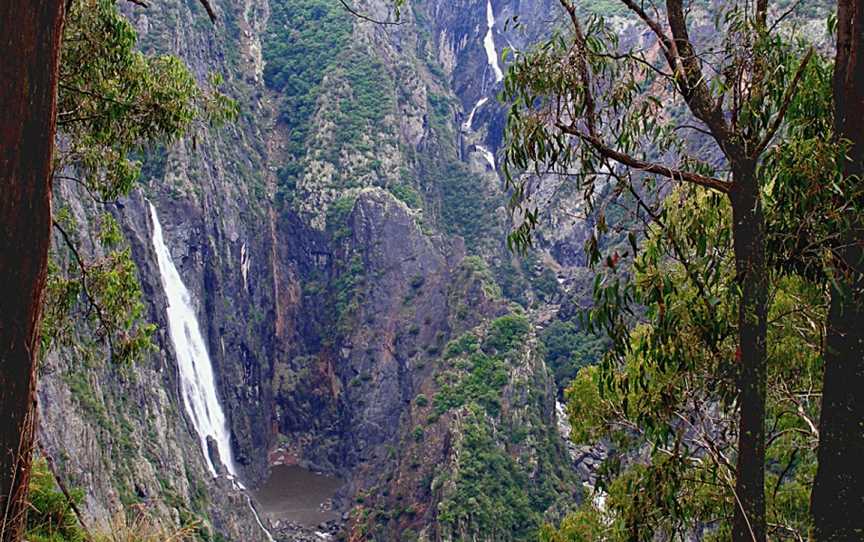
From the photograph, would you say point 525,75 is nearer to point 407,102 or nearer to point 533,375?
point 533,375

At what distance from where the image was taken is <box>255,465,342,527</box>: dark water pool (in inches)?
1411

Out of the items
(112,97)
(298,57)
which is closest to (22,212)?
(112,97)

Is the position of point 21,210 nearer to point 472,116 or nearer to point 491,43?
point 472,116

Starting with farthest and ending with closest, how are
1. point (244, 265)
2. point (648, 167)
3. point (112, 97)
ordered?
point (244, 265) → point (112, 97) → point (648, 167)

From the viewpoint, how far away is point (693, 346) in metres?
Answer: 5.89

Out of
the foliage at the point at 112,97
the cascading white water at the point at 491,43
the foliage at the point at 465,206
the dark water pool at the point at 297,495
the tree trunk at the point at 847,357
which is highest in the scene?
the cascading white water at the point at 491,43

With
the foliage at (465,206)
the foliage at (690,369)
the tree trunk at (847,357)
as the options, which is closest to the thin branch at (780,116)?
the tree trunk at (847,357)

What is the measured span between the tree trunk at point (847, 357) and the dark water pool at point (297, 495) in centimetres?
3244

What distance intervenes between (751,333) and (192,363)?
32027 mm

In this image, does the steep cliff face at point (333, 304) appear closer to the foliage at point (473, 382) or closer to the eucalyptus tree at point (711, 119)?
the foliage at point (473, 382)

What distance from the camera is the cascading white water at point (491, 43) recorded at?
2945 inches

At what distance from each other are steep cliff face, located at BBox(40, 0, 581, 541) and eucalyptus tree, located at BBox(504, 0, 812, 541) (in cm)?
1542

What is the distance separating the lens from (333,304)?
47.3m

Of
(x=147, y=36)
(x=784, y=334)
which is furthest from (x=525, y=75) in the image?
(x=147, y=36)
